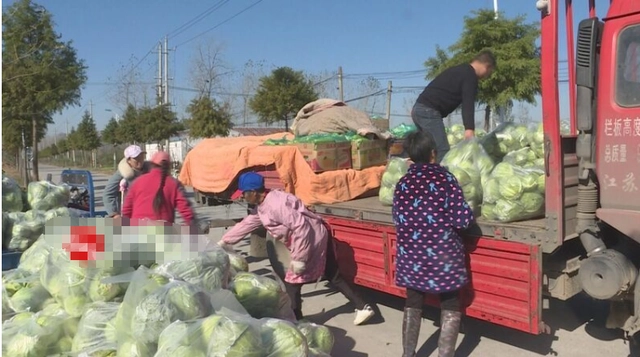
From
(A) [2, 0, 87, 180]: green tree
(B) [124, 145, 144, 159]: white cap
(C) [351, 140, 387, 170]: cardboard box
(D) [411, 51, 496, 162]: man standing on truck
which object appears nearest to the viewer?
(D) [411, 51, 496, 162]: man standing on truck

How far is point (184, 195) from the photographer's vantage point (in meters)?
4.80

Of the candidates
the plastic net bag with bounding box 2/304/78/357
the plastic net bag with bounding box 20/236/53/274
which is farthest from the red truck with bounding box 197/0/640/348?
the plastic net bag with bounding box 20/236/53/274

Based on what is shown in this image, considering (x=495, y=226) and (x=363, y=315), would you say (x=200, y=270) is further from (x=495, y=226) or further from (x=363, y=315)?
(x=495, y=226)

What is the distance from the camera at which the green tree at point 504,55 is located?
1492 cm

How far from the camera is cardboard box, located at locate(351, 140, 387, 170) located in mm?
6414

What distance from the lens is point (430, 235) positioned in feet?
12.7

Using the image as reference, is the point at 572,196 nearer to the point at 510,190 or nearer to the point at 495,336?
the point at 510,190

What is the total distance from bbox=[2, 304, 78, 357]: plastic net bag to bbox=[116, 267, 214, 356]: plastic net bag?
1.96 feet

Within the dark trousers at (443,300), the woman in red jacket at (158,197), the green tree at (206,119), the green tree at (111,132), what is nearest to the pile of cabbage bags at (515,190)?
the dark trousers at (443,300)

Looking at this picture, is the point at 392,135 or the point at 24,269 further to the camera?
the point at 392,135

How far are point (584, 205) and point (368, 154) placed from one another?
296 centimetres

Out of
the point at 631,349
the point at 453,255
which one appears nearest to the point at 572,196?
the point at 453,255

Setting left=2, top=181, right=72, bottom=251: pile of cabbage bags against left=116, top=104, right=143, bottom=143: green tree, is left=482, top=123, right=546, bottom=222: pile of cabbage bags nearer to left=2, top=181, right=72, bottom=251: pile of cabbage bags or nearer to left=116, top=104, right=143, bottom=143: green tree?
left=2, top=181, right=72, bottom=251: pile of cabbage bags

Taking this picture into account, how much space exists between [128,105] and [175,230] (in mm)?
39260
